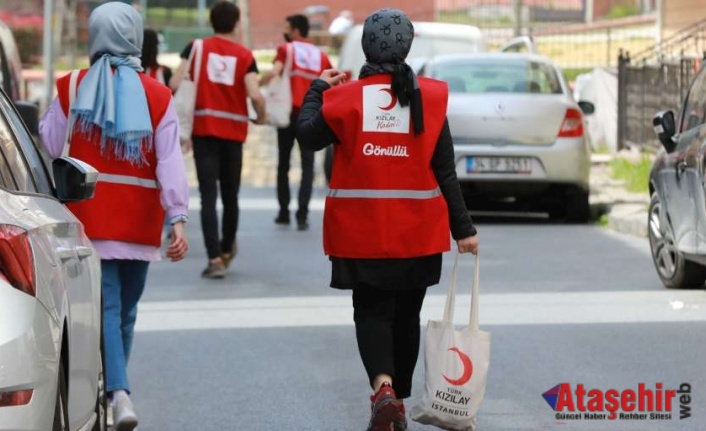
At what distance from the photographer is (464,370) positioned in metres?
6.86

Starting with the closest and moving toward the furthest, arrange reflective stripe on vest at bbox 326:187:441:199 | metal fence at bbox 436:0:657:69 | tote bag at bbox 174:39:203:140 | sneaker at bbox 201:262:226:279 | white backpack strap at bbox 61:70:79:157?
reflective stripe on vest at bbox 326:187:441:199 < white backpack strap at bbox 61:70:79:157 < tote bag at bbox 174:39:203:140 < sneaker at bbox 201:262:226:279 < metal fence at bbox 436:0:657:69

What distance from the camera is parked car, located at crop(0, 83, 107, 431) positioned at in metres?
4.51

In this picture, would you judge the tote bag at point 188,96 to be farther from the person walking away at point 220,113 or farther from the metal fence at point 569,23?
the metal fence at point 569,23

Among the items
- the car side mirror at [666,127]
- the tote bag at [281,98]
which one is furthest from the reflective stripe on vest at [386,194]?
the tote bag at [281,98]

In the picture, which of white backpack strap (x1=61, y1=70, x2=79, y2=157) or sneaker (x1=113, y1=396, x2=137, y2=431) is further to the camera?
white backpack strap (x1=61, y1=70, x2=79, y2=157)

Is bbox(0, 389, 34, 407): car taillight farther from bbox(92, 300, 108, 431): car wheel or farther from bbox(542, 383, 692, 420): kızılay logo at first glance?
bbox(542, 383, 692, 420): kızılay logo

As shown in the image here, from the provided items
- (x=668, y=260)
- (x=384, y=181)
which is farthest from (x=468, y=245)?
(x=668, y=260)

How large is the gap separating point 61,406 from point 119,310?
2.17 metres

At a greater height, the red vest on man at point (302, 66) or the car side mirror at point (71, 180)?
the car side mirror at point (71, 180)

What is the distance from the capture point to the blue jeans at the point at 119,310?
707cm

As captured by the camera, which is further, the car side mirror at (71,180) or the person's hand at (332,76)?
the person's hand at (332,76)

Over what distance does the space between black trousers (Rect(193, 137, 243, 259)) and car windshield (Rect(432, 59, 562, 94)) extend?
510 centimetres

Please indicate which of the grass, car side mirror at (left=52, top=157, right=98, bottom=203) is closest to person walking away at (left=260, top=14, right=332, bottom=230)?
the grass

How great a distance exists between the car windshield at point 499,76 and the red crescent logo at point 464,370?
447 inches
